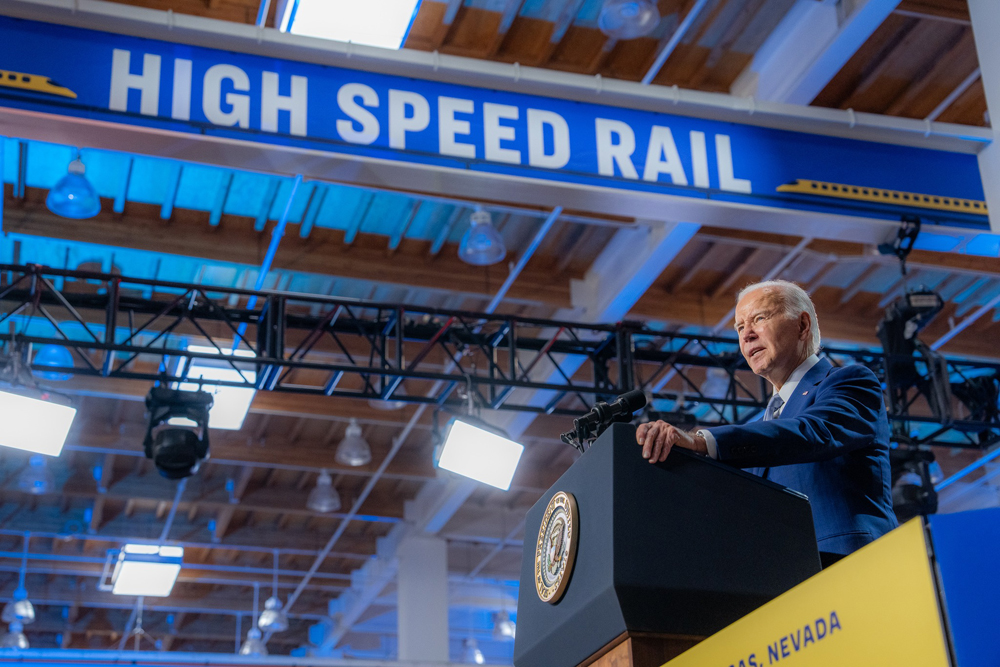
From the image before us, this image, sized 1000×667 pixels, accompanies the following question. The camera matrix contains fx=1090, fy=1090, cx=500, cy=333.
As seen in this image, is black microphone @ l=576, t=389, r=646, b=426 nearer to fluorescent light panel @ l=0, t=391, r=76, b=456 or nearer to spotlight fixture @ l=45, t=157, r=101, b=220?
spotlight fixture @ l=45, t=157, r=101, b=220

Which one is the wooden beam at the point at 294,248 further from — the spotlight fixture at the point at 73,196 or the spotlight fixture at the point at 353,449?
the spotlight fixture at the point at 353,449

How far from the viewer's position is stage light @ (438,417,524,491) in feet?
21.4

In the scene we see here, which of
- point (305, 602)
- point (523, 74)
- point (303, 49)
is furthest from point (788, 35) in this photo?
point (305, 602)

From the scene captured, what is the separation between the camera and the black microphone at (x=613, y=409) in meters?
1.58

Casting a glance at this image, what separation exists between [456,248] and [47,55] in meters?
3.84

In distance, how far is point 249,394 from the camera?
281 inches

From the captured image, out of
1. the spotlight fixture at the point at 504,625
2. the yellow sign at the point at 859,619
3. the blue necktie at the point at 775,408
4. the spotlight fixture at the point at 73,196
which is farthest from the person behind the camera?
the spotlight fixture at the point at 504,625

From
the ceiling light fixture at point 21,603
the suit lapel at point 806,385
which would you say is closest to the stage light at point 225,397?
the ceiling light fixture at point 21,603

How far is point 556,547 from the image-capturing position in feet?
5.04

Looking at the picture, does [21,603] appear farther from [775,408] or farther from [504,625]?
[775,408]

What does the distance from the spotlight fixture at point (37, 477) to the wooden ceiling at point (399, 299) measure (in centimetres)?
23

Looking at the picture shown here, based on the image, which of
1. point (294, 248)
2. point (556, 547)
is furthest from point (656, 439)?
point (294, 248)

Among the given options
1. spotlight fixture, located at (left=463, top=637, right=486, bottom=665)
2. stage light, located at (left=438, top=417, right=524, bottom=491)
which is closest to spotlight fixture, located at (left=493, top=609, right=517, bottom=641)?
spotlight fixture, located at (left=463, top=637, right=486, bottom=665)

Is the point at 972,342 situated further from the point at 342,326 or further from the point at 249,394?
the point at 249,394
